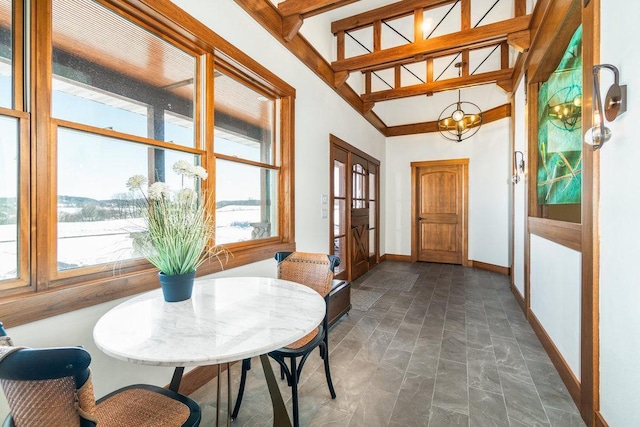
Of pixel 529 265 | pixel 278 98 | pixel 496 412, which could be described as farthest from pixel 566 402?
pixel 278 98

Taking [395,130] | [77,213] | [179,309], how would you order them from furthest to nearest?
[395,130] → [77,213] → [179,309]

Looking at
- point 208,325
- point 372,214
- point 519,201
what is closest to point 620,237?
point 208,325

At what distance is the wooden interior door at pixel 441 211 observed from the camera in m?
5.62

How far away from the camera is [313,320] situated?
1.08m

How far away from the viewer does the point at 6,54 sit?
3.90 ft

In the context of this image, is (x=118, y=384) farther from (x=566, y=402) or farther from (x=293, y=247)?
(x=566, y=402)

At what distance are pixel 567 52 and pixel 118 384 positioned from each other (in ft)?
12.3

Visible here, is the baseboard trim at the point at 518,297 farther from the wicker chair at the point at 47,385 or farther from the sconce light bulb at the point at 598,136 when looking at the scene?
the wicker chair at the point at 47,385

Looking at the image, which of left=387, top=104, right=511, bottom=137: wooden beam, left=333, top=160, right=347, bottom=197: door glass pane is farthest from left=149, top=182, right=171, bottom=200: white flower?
left=387, top=104, right=511, bottom=137: wooden beam

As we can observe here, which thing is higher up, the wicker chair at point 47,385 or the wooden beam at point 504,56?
the wooden beam at point 504,56

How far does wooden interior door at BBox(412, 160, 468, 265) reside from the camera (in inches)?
221

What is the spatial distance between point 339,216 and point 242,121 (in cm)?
219

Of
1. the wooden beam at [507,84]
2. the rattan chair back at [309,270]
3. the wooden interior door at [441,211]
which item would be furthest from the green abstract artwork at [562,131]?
the wooden interior door at [441,211]

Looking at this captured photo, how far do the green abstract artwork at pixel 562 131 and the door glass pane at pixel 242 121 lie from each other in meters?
2.39
